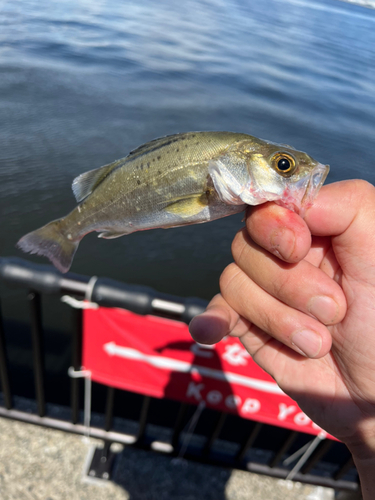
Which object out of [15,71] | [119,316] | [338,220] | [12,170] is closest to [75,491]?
[119,316]

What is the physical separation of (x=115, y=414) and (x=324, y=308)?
148 inches

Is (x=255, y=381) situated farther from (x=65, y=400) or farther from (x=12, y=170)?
(x=12, y=170)

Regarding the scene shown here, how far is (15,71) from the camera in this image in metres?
11.7

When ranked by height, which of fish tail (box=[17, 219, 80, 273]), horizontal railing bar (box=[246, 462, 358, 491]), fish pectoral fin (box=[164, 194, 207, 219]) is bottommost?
horizontal railing bar (box=[246, 462, 358, 491])

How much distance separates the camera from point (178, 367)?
2904 mm

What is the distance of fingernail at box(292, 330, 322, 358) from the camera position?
1647 mm

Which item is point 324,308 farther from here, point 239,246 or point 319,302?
point 239,246

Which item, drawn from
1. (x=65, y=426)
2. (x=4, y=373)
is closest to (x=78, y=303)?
(x=4, y=373)

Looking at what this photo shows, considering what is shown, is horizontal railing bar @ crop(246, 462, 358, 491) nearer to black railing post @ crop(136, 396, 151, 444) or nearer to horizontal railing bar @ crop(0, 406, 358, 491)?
horizontal railing bar @ crop(0, 406, 358, 491)

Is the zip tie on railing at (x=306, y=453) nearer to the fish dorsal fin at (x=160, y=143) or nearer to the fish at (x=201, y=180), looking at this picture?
the fish at (x=201, y=180)

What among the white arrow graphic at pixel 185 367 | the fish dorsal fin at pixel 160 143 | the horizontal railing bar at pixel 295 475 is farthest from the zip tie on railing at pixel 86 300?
the horizontal railing bar at pixel 295 475

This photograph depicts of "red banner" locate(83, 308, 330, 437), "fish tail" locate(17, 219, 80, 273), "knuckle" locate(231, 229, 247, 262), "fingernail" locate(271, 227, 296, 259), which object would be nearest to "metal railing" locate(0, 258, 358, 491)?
"red banner" locate(83, 308, 330, 437)

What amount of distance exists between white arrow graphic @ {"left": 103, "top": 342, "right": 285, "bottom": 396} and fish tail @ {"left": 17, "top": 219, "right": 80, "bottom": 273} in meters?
1.04

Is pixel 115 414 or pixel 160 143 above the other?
pixel 160 143
